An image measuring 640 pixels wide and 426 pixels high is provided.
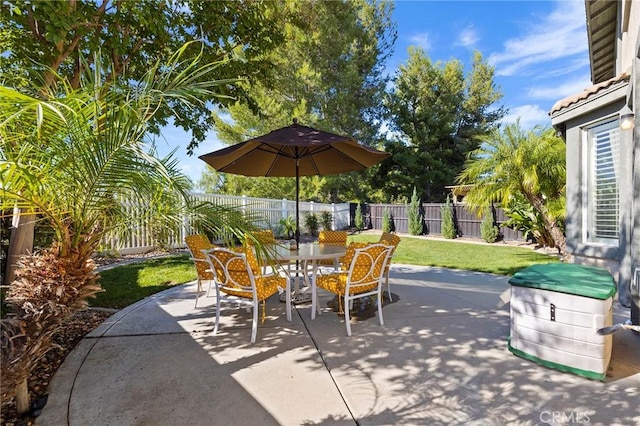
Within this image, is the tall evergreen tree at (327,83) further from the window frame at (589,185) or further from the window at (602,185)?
the window at (602,185)

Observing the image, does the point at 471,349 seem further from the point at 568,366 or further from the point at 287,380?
the point at 287,380

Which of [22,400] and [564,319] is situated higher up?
[564,319]

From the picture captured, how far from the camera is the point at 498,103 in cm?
2277

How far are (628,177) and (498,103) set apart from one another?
71.5 feet

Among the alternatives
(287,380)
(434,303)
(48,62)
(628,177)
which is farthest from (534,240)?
(48,62)

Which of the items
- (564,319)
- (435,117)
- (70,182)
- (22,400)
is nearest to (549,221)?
(564,319)

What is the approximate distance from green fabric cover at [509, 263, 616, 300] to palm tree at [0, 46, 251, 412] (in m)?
2.44

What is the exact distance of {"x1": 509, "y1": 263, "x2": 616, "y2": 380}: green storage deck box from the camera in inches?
95.0

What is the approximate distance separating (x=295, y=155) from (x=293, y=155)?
83 millimetres

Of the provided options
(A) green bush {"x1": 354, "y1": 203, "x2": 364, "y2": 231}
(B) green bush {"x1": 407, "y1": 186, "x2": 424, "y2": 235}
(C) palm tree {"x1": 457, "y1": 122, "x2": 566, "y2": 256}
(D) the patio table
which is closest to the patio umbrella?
(D) the patio table

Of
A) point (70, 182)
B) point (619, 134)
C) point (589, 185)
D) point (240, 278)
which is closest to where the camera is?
point (70, 182)

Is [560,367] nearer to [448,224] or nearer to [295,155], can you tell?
[295,155]

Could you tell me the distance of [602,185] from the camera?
15.9 ft

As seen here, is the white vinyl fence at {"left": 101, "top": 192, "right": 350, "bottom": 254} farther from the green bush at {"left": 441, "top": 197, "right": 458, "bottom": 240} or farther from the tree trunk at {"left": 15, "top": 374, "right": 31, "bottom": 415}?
the green bush at {"left": 441, "top": 197, "right": 458, "bottom": 240}
